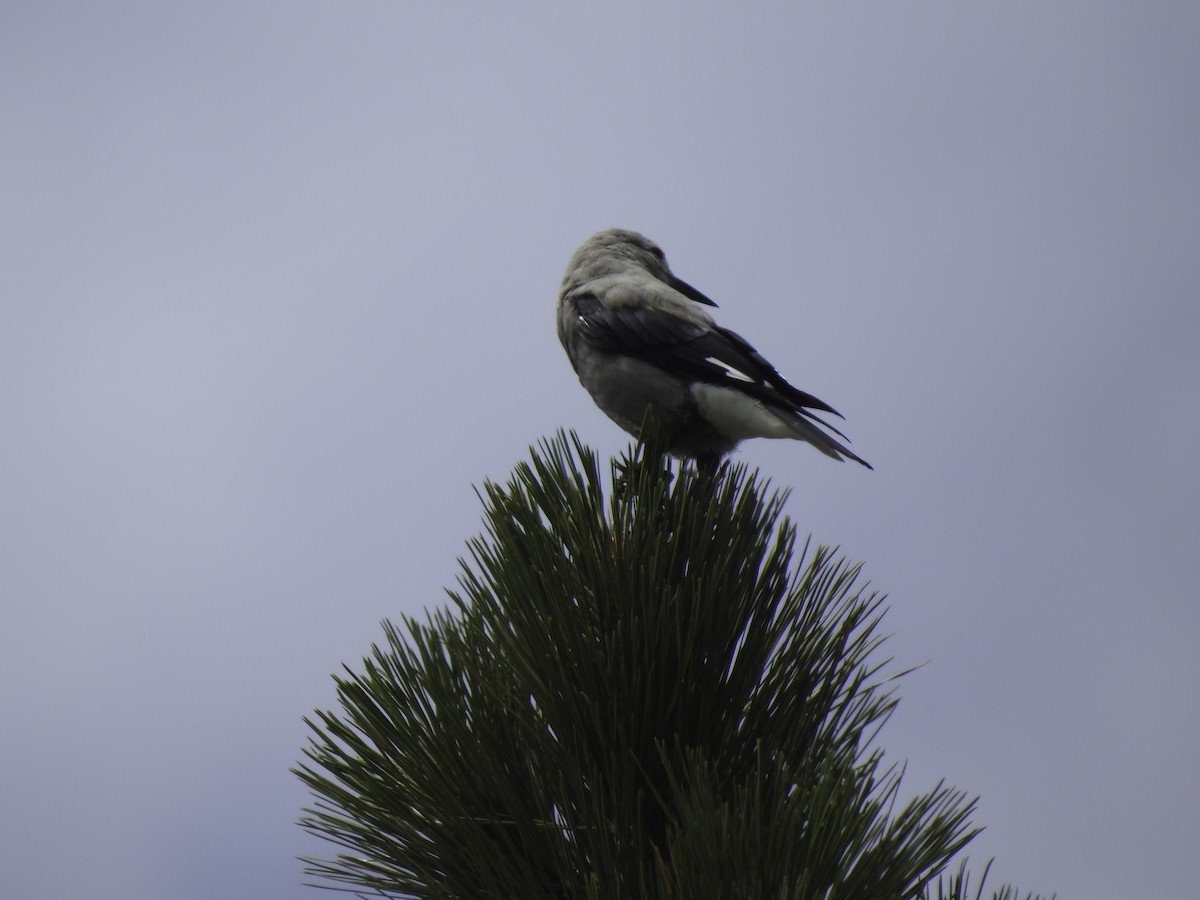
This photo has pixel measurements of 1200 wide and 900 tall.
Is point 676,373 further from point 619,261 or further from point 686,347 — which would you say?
point 619,261

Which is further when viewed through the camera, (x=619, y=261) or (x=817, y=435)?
(x=619, y=261)

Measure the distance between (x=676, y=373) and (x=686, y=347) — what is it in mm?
100

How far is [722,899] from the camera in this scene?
130 centimetres

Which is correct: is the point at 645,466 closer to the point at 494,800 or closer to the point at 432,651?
the point at 432,651

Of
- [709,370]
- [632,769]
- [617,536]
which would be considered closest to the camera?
[632,769]

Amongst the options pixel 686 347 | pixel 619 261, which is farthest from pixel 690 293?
pixel 686 347

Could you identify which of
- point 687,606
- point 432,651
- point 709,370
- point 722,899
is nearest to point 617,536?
point 687,606

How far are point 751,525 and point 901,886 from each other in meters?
0.67

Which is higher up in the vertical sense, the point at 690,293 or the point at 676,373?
the point at 690,293

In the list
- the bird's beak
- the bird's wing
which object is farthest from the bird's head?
the bird's wing

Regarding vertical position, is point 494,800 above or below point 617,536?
below

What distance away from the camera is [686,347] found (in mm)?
3064

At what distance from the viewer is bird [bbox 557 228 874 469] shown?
2.84 m

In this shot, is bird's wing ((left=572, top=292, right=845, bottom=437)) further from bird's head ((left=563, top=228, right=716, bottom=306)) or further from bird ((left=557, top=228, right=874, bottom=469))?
bird's head ((left=563, top=228, right=716, bottom=306))
